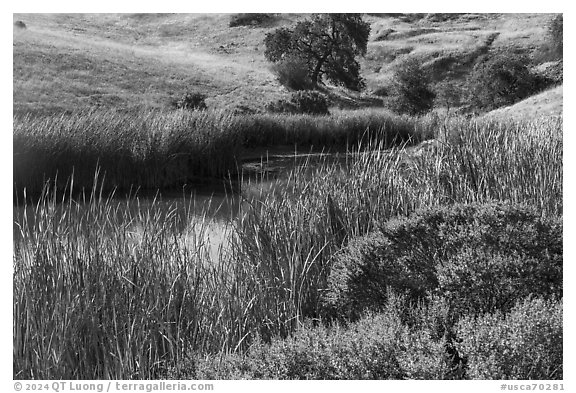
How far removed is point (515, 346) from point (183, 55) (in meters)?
26.2

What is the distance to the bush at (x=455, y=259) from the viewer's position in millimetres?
2895

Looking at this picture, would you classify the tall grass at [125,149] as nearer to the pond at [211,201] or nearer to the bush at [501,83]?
the pond at [211,201]

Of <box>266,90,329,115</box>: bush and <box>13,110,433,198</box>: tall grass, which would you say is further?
<box>266,90,329,115</box>: bush

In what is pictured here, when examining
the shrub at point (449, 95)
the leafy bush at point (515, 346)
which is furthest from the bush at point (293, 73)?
the leafy bush at point (515, 346)

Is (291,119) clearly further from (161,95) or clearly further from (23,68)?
(23,68)

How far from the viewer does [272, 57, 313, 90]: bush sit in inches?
720

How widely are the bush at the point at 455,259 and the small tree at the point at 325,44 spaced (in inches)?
472

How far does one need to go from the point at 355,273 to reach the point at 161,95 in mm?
22465

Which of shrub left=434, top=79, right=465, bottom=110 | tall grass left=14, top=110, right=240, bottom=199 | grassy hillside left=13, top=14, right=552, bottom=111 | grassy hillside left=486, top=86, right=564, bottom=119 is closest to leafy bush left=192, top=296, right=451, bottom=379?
tall grass left=14, top=110, right=240, bottom=199

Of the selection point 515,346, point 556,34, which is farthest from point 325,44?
point 515,346

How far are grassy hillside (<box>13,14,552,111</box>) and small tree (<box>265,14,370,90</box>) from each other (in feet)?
9.64

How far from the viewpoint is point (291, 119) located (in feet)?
49.4

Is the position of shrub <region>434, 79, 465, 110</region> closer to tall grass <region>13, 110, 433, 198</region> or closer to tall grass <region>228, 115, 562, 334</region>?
tall grass <region>13, 110, 433, 198</region>
